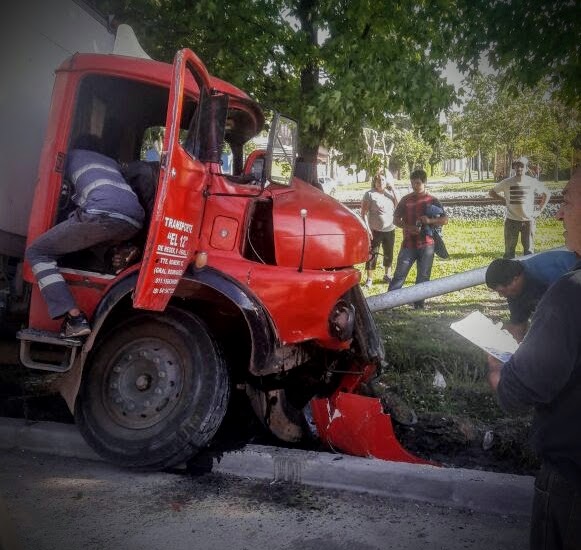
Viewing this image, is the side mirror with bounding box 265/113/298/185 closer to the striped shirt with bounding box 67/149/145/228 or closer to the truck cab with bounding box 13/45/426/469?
the truck cab with bounding box 13/45/426/469

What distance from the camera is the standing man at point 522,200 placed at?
29.4ft

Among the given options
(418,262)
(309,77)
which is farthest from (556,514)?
(418,262)

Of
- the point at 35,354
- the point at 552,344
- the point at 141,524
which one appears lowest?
the point at 141,524

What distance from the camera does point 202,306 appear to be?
155 inches

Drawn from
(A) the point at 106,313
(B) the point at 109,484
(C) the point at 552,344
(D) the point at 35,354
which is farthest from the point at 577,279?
(D) the point at 35,354

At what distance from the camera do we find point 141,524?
2982 millimetres

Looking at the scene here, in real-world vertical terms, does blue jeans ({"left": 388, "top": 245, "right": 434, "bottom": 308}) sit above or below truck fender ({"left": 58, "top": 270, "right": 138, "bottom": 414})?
above

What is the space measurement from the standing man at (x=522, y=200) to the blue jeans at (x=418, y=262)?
1.65m

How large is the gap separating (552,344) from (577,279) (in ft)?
0.71

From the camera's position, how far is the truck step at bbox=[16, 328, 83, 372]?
11.6ft

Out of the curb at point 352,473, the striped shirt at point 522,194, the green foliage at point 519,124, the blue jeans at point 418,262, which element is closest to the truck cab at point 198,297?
the curb at point 352,473

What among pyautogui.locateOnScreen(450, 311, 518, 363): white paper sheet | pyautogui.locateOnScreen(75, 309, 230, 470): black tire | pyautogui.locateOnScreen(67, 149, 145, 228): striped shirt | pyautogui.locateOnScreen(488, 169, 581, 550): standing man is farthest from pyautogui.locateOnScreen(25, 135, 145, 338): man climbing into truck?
pyautogui.locateOnScreen(488, 169, 581, 550): standing man

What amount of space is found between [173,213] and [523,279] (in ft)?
6.82

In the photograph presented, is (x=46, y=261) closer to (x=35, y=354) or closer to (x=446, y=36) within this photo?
(x=35, y=354)
